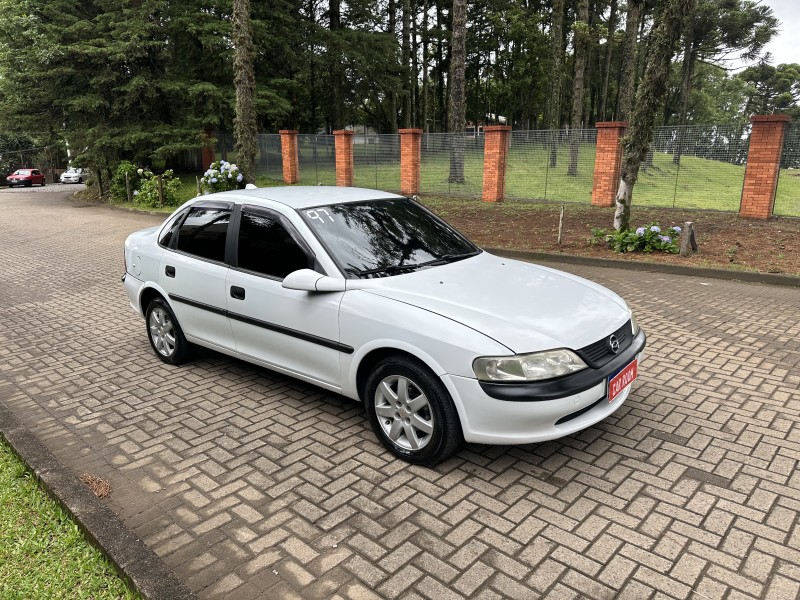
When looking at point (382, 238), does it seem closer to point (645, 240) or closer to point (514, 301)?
point (514, 301)

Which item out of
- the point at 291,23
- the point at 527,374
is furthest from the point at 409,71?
the point at 527,374

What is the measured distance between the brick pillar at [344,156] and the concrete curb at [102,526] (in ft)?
63.4

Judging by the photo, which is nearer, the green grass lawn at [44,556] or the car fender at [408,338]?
the green grass lawn at [44,556]

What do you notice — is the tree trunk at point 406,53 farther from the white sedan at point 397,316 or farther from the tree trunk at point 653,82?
the white sedan at point 397,316

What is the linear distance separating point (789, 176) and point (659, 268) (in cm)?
702

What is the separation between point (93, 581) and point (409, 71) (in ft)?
119

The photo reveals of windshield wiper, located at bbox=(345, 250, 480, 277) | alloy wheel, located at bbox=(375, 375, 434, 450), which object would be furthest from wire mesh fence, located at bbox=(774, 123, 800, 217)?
alloy wheel, located at bbox=(375, 375, 434, 450)

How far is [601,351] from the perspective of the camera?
137 inches

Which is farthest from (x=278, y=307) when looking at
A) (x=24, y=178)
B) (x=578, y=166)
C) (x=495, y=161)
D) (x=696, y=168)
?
(x=24, y=178)

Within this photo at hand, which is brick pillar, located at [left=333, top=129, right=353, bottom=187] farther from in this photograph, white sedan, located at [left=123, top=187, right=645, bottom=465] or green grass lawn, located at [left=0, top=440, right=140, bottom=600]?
green grass lawn, located at [left=0, top=440, right=140, bottom=600]

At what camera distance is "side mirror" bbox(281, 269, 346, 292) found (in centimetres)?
379

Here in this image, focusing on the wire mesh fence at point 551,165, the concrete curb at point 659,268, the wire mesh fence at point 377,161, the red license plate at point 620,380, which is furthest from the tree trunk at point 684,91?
the red license plate at point 620,380

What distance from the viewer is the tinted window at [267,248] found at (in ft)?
13.5

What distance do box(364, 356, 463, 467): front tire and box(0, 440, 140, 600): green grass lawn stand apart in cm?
165
